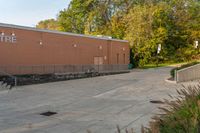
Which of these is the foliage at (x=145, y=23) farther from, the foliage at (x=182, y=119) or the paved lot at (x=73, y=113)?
the foliage at (x=182, y=119)

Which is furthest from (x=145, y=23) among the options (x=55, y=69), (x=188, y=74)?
(x=188, y=74)

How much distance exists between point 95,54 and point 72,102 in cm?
2039

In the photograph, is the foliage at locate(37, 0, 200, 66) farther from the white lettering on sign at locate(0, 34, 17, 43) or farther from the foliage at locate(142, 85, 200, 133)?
the foliage at locate(142, 85, 200, 133)

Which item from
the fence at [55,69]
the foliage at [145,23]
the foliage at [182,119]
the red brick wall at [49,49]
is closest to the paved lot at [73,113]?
the foliage at [182,119]

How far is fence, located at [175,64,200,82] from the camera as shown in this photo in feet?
72.0

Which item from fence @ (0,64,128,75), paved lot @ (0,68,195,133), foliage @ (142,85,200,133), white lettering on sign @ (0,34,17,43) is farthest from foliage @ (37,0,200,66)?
foliage @ (142,85,200,133)

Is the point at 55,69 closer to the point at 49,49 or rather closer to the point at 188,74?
the point at 49,49

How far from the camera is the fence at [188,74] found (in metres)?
22.0

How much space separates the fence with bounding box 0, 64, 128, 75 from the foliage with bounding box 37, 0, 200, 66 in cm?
1141

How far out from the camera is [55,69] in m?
26.6

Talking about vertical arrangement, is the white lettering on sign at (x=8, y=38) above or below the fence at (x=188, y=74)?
above

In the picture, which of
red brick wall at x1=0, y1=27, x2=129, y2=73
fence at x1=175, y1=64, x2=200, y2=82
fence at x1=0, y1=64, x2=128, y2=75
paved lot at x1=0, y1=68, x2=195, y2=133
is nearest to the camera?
paved lot at x1=0, y1=68, x2=195, y2=133

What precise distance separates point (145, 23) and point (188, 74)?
2247cm

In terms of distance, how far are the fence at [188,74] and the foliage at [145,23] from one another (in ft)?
67.6
